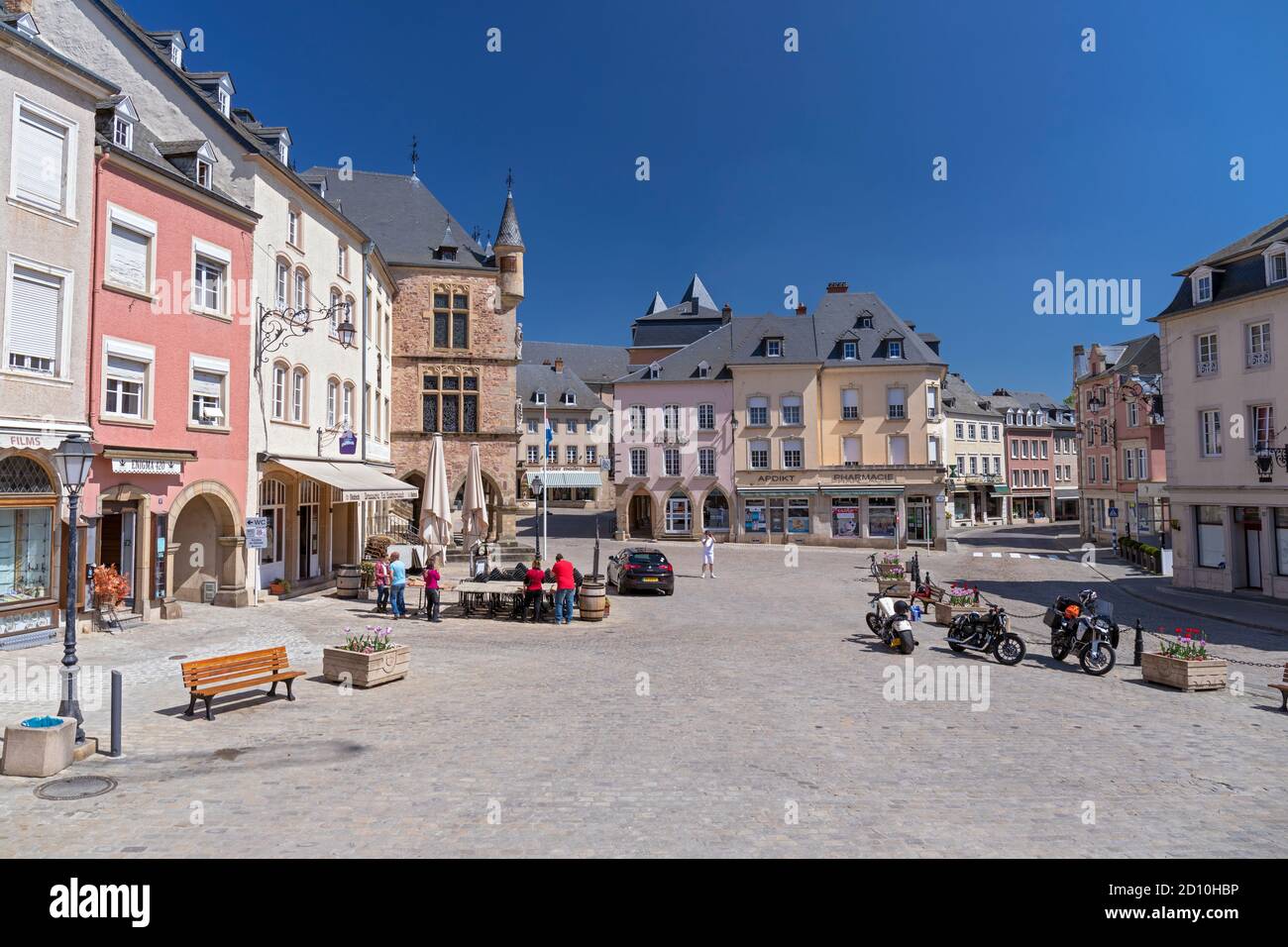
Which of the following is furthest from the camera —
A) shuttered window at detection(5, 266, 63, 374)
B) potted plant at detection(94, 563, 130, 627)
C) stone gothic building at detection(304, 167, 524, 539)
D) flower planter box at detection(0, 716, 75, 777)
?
stone gothic building at detection(304, 167, 524, 539)

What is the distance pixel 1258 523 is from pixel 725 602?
57.6ft

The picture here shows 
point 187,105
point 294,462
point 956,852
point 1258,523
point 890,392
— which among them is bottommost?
point 956,852

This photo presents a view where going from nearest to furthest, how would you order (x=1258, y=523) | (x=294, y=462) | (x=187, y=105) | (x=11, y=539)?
(x=11, y=539), (x=187, y=105), (x=294, y=462), (x=1258, y=523)

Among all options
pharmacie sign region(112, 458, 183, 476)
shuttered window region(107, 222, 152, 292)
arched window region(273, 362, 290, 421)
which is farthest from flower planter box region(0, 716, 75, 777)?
arched window region(273, 362, 290, 421)

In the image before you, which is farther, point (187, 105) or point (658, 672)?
point (187, 105)

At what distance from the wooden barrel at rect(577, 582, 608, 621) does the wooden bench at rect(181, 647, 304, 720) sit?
26.9 feet

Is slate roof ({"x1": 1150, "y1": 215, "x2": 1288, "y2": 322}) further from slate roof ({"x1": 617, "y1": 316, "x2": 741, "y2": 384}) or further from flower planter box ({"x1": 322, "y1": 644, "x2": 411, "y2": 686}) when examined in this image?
flower planter box ({"x1": 322, "y1": 644, "x2": 411, "y2": 686})

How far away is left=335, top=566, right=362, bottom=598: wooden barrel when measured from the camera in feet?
70.2

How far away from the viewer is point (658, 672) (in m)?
12.8

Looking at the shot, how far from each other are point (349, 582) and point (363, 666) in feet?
35.9

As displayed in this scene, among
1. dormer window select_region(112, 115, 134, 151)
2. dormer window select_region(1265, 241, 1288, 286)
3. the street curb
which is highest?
dormer window select_region(112, 115, 134, 151)
